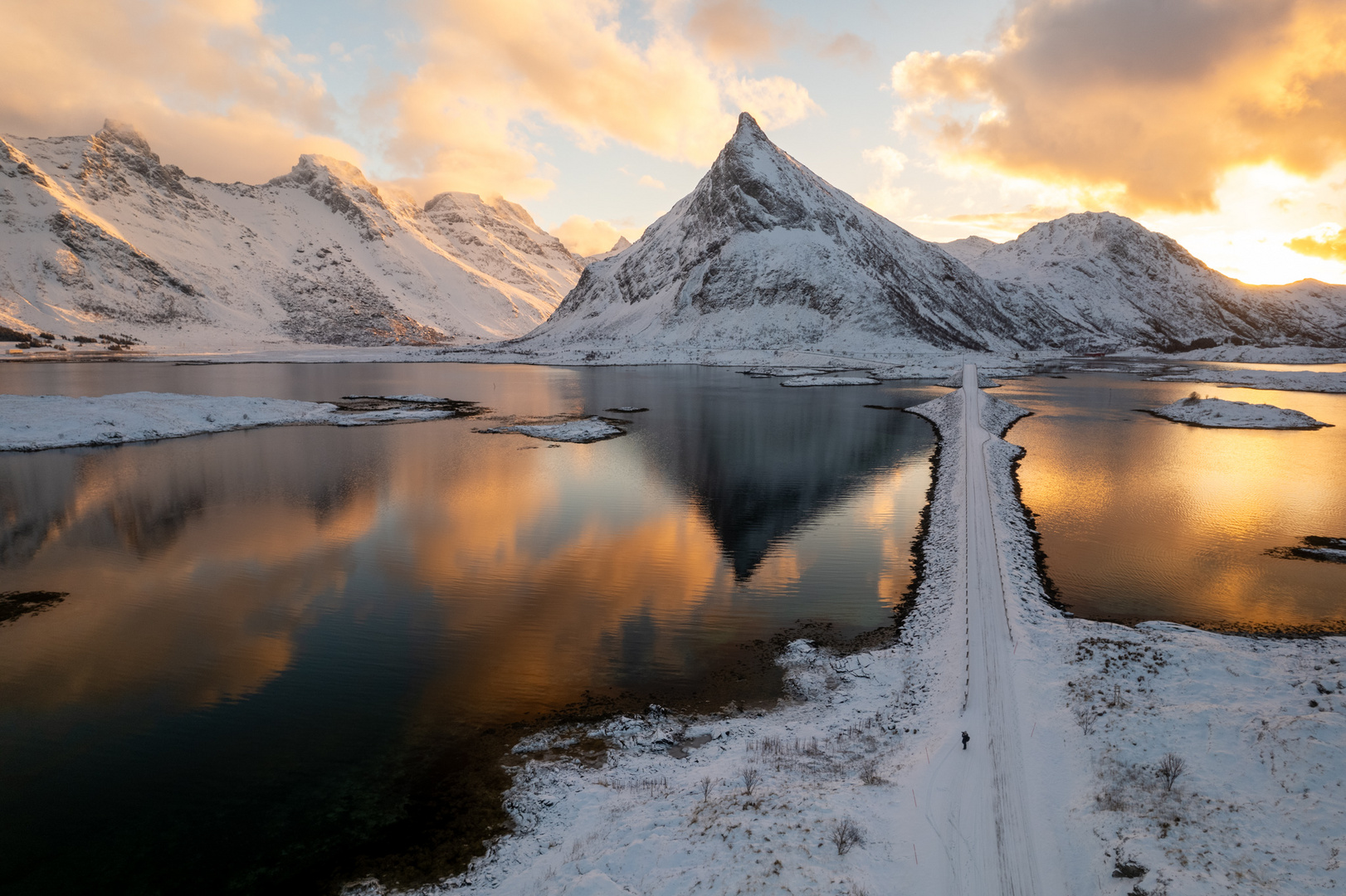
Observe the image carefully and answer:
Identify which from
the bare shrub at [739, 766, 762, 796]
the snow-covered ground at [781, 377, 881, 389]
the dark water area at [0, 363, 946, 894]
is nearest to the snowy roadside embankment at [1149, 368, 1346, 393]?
the snow-covered ground at [781, 377, 881, 389]

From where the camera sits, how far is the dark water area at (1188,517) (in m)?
22.2

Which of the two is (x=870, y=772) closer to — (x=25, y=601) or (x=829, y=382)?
(x=25, y=601)

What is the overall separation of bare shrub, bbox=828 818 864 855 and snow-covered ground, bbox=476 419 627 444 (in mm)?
44107

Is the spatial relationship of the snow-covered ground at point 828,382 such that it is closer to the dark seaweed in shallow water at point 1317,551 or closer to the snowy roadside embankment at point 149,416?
the snowy roadside embankment at point 149,416

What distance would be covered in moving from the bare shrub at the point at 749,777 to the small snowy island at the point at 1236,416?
2863 inches

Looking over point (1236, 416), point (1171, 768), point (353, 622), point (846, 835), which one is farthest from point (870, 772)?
point (1236, 416)

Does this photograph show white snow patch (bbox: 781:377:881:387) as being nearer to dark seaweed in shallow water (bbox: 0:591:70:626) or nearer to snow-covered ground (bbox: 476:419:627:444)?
snow-covered ground (bbox: 476:419:627:444)

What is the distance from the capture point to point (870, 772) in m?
12.6

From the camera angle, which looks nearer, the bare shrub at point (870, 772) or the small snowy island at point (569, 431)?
the bare shrub at point (870, 772)

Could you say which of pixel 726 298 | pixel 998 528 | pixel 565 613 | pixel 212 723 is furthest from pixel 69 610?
pixel 726 298

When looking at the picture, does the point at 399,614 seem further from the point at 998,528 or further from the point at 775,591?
the point at 998,528

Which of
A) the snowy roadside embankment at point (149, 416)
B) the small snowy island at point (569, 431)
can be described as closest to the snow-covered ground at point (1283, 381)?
the small snowy island at point (569, 431)

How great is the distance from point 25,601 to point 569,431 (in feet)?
123

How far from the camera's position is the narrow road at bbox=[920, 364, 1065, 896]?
398 inches
